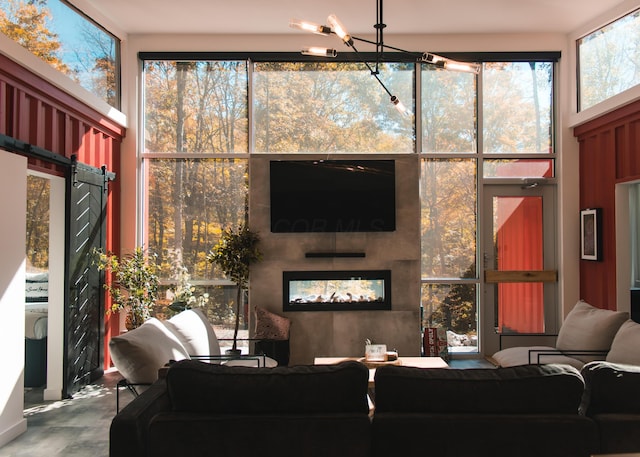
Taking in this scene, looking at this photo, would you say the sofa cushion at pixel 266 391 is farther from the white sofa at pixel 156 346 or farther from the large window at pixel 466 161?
the large window at pixel 466 161

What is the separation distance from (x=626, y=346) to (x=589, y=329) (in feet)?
1.84

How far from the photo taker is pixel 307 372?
1.98 metres

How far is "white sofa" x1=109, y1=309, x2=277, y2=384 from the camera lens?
2.87m

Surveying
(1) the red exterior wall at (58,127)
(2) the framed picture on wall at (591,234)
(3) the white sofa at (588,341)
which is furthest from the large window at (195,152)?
(2) the framed picture on wall at (591,234)

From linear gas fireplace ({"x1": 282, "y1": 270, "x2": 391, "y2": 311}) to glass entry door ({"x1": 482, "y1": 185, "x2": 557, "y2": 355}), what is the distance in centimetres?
131

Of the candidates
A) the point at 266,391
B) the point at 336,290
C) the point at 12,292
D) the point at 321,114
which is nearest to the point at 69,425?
the point at 12,292

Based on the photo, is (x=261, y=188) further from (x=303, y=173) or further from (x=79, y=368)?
(x=79, y=368)

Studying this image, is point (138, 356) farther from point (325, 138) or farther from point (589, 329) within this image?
point (325, 138)

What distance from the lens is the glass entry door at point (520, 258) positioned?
635 cm

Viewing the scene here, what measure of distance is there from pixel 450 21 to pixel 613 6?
1599 mm

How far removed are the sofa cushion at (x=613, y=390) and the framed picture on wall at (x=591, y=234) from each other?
4.09 meters

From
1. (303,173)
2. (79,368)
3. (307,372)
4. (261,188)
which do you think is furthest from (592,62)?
(79,368)

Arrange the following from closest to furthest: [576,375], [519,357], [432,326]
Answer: [576,375] → [519,357] → [432,326]

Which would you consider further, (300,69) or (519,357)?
(300,69)
